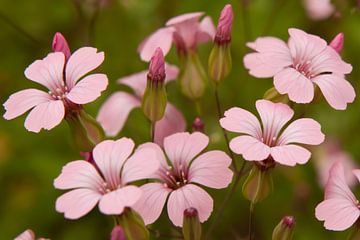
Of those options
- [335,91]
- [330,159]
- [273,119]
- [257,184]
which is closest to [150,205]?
[257,184]

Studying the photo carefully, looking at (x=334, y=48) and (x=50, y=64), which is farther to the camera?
(x=334, y=48)

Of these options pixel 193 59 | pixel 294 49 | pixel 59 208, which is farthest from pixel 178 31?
pixel 59 208

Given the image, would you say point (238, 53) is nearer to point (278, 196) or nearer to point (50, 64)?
point (278, 196)

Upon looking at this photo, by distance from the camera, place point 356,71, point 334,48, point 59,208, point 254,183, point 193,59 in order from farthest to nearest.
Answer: point 356,71 < point 193,59 < point 334,48 < point 254,183 < point 59,208

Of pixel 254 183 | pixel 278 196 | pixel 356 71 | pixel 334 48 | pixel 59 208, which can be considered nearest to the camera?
pixel 59 208

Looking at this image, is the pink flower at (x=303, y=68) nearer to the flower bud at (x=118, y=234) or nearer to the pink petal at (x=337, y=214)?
the pink petal at (x=337, y=214)

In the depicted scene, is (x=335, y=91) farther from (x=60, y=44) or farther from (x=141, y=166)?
(x=60, y=44)

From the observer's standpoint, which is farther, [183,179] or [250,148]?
[183,179]
